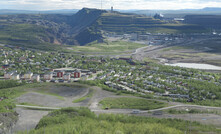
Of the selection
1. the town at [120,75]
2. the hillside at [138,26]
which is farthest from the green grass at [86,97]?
the hillside at [138,26]

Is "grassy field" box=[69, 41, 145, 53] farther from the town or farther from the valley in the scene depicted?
the town

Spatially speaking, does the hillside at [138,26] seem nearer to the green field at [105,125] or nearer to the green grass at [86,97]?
the green grass at [86,97]

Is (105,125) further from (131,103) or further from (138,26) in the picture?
(138,26)

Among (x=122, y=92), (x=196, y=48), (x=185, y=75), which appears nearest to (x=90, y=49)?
(x=196, y=48)

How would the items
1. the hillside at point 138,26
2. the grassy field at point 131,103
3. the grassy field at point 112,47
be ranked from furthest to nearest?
the hillside at point 138,26, the grassy field at point 112,47, the grassy field at point 131,103

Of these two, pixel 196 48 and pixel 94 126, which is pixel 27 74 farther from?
pixel 196 48

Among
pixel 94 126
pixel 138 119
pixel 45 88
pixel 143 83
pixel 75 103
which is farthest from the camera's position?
pixel 143 83
